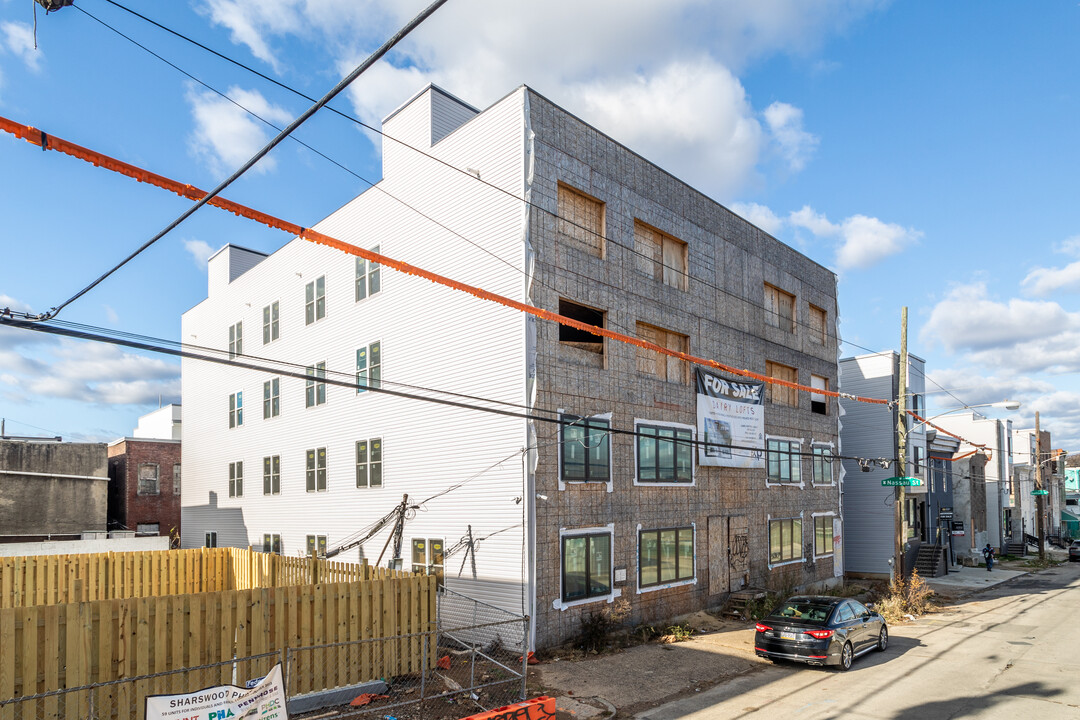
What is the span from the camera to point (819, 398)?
35531mm

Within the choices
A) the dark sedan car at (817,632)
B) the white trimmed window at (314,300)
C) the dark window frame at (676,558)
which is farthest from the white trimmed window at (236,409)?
the dark sedan car at (817,632)

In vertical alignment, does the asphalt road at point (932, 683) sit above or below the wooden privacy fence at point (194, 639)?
below

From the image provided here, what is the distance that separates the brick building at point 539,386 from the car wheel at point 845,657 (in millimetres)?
6139

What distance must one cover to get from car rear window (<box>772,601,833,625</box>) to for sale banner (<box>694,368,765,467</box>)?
744 cm

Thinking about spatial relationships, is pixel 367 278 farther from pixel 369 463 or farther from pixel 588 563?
pixel 588 563

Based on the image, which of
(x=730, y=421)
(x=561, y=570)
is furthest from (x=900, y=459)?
(x=561, y=570)

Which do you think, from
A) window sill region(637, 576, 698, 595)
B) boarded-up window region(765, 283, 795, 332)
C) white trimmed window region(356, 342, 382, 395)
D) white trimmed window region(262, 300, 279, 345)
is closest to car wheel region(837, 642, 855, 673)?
window sill region(637, 576, 698, 595)

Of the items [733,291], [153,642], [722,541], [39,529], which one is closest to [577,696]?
[153,642]

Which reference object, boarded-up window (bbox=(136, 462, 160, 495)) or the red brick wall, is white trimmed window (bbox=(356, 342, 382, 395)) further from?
boarded-up window (bbox=(136, 462, 160, 495))

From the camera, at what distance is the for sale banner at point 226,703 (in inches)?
306

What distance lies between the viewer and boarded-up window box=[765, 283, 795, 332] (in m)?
31.3

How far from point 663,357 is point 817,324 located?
14.4m

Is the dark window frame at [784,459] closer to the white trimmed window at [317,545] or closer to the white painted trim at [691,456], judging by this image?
the white painted trim at [691,456]

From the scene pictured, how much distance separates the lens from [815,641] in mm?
17125
